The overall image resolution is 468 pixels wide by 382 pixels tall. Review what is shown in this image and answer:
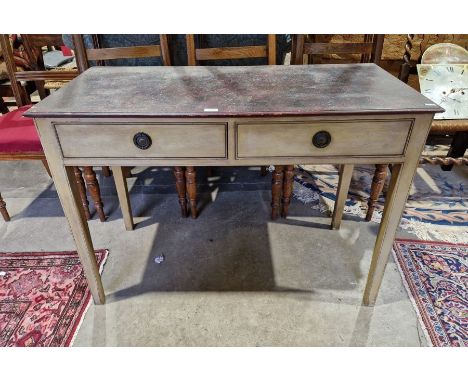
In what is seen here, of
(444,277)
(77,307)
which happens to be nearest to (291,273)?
→ (444,277)

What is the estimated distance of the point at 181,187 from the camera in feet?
6.17

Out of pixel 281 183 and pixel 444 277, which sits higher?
pixel 281 183

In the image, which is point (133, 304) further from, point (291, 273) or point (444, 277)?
point (444, 277)

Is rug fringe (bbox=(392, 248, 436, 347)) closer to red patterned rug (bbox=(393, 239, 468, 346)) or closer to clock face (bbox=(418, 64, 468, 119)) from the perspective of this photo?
red patterned rug (bbox=(393, 239, 468, 346))

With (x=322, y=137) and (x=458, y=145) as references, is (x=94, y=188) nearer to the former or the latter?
(x=322, y=137)

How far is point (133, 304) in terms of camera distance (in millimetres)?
1482

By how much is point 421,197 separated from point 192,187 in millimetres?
1503

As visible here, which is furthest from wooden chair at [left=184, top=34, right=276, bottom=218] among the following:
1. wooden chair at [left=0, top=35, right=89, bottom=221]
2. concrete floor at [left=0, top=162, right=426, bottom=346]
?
wooden chair at [left=0, top=35, right=89, bottom=221]

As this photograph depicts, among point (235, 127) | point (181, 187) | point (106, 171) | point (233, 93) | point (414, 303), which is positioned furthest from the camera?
point (106, 171)

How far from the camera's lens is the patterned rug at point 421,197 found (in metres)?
1.91

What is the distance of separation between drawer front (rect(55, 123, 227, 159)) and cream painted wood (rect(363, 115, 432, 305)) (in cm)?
61

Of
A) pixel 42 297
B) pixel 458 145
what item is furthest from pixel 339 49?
pixel 42 297

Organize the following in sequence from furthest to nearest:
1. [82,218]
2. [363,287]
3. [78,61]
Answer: [78,61] → [363,287] → [82,218]

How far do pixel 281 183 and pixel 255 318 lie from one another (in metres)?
0.76
